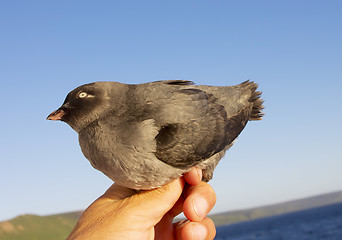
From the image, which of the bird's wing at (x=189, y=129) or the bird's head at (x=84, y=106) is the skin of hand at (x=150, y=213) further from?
the bird's head at (x=84, y=106)

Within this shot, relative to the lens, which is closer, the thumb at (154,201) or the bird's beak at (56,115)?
the thumb at (154,201)

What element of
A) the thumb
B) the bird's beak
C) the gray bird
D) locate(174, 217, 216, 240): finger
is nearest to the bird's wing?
the gray bird

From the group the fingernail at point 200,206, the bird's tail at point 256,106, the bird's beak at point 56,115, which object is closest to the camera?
the bird's beak at point 56,115

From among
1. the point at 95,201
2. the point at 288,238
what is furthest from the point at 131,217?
the point at 288,238

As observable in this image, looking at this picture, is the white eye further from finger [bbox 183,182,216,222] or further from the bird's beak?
finger [bbox 183,182,216,222]

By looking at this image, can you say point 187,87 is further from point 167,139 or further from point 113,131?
point 113,131

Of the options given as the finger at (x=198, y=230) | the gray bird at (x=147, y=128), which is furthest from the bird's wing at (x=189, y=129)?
the finger at (x=198, y=230)

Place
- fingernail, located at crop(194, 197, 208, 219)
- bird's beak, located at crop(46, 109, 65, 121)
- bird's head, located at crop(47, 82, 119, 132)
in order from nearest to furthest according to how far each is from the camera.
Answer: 1. bird's head, located at crop(47, 82, 119, 132)
2. bird's beak, located at crop(46, 109, 65, 121)
3. fingernail, located at crop(194, 197, 208, 219)
